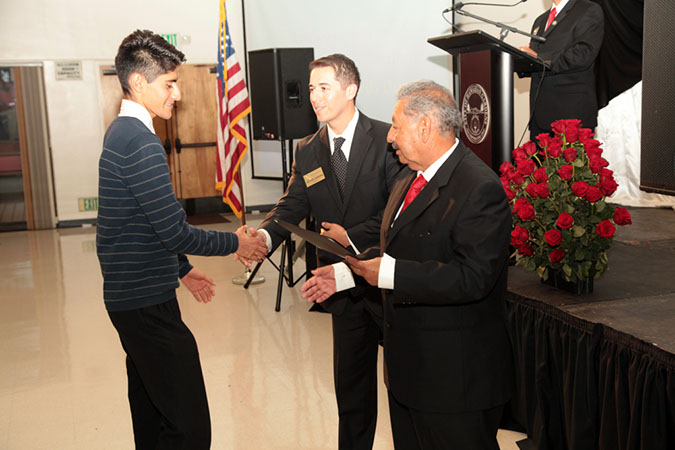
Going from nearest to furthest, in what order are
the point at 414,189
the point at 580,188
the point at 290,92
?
the point at 414,189
the point at 580,188
the point at 290,92

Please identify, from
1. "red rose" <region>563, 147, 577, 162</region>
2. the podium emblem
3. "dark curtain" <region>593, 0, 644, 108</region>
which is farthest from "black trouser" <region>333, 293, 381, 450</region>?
"dark curtain" <region>593, 0, 644, 108</region>

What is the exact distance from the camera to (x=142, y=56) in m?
2.11

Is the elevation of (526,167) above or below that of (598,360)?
above

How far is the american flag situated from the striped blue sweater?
443cm

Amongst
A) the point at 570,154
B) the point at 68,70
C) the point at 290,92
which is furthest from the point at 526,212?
the point at 68,70

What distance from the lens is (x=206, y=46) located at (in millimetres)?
10594

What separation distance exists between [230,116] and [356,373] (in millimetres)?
4424

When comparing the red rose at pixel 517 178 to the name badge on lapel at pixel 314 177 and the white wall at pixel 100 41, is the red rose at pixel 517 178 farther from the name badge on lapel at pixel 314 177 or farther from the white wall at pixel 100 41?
the white wall at pixel 100 41

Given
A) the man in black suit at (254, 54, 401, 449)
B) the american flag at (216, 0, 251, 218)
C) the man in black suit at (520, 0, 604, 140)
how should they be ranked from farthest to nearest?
the american flag at (216, 0, 251, 218), the man in black suit at (520, 0, 604, 140), the man in black suit at (254, 54, 401, 449)

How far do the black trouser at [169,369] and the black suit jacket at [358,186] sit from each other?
63 centimetres

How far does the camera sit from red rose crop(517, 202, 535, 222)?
9.46 feet

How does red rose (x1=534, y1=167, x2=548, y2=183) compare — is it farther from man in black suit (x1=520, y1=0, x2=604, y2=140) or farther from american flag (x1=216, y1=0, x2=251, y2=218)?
american flag (x1=216, y1=0, x2=251, y2=218)

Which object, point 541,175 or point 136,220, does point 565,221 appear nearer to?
point 541,175

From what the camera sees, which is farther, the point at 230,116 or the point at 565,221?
the point at 230,116
